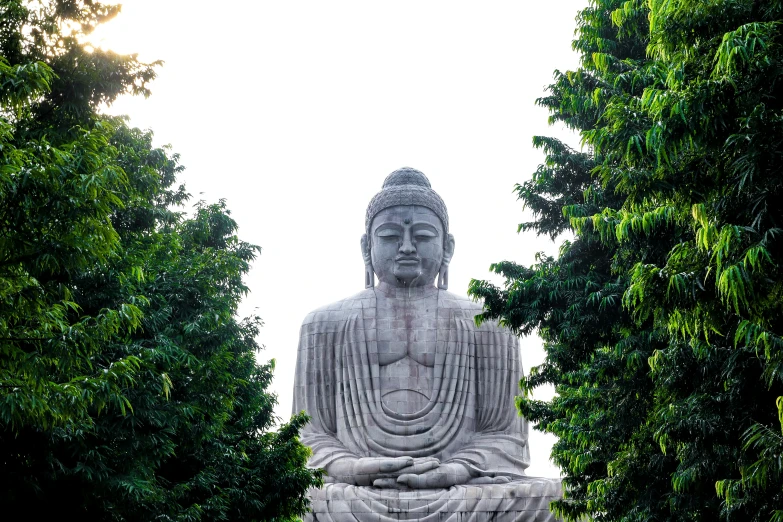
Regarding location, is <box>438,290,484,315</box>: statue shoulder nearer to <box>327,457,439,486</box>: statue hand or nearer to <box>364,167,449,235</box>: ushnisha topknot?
<box>364,167,449,235</box>: ushnisha topknot

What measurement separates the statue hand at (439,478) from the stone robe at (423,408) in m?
0.11

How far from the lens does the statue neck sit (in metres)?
19.1

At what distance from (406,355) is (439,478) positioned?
235 centimetres

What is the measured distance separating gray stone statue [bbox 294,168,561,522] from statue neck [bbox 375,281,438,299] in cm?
2

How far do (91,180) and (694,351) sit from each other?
5.47m

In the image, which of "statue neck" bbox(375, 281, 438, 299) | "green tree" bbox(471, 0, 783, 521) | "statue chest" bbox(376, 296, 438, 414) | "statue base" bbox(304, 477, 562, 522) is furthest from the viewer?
"statue neck" bbox(375, 281, 438, 299)

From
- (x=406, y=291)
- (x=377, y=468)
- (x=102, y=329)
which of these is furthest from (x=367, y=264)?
(x=102, y=329)

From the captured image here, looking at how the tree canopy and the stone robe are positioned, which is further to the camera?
the stone robe

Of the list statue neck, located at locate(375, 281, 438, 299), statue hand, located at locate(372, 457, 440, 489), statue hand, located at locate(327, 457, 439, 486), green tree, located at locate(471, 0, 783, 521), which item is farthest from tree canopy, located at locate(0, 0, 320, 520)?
green tree, located at locate(471, 0, 783, 521)

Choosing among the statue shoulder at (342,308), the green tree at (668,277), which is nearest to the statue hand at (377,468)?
the statue shoulder at (342,308)

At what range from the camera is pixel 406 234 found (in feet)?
61.8

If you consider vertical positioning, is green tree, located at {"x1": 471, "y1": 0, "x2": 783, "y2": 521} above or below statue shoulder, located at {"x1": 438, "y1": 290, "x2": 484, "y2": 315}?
below

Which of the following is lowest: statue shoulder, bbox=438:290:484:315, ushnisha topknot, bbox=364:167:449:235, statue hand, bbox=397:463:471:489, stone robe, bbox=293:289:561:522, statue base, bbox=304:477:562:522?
statue base, bbox=304:477:562:522

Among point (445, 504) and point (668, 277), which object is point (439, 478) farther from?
point (668, 277)
